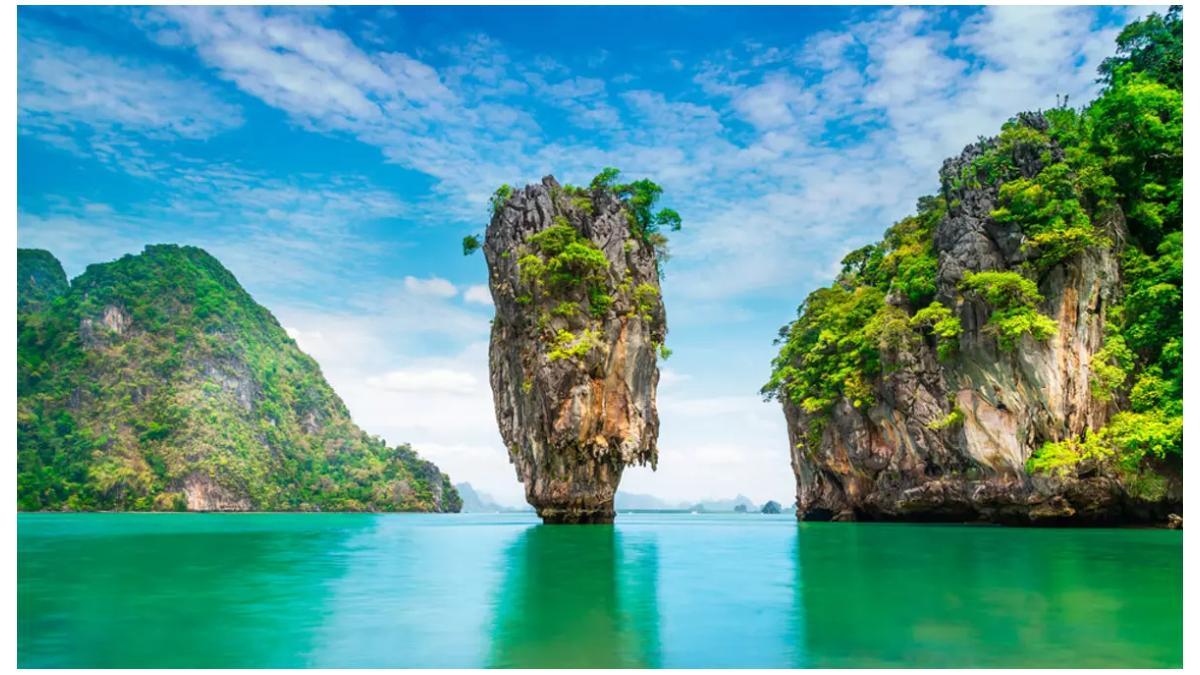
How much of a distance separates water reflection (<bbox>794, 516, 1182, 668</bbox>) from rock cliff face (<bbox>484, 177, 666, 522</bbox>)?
1204 centimetres

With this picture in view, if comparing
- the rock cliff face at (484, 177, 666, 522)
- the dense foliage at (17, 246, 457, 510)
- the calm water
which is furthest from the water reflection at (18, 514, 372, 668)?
the dense foliage at (17, 246, 457, 510)

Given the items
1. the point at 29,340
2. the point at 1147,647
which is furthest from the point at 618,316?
the point at 29,340

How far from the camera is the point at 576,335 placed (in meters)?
27.7

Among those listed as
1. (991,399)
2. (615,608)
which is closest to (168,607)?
(615,608)

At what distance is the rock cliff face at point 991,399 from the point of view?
845 inches

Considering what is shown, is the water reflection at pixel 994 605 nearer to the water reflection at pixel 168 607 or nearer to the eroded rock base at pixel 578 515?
the water reflection at pixel 168 607

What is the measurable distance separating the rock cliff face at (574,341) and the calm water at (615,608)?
34.1ft

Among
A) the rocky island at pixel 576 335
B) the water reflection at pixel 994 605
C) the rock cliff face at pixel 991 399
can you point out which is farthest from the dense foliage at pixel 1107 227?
the rocky island at pixel 576 335

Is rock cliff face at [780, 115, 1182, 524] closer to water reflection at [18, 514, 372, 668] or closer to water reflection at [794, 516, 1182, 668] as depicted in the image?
water reflection at [794, 516, 1182, 668]

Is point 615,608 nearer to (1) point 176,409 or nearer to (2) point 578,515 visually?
(2) point 578,515

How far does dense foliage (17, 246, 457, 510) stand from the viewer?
68188mm

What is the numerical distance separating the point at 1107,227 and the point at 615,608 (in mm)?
19737

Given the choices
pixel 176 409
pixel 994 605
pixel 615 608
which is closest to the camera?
pixel 994 605

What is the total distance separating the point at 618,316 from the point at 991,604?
20.2 meters
